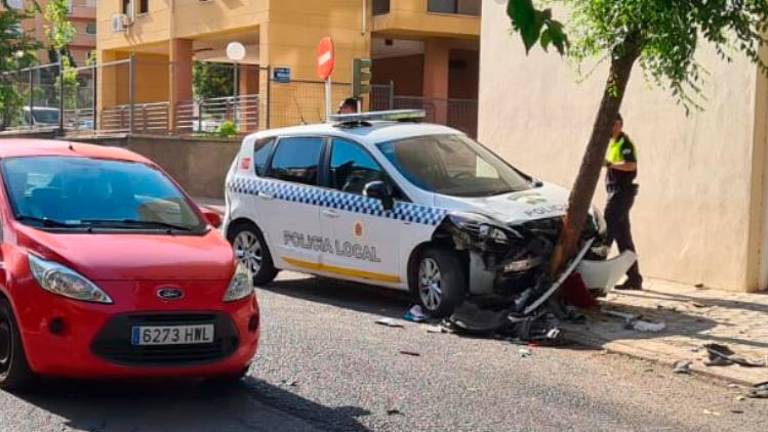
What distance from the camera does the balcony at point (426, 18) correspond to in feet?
95.4

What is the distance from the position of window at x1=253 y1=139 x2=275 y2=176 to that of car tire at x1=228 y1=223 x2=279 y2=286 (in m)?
0.65

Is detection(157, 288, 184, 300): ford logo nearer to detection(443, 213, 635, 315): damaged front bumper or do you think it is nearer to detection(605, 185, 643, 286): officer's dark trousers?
detection(443, 213, 635, 315): damaged front bumper

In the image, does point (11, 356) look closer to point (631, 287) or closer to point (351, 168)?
point (351, 168)

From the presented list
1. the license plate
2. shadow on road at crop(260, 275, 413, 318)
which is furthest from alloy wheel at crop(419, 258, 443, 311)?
the license plate

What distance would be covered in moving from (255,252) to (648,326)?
4607 millimetres

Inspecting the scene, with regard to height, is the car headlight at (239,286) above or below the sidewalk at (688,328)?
above

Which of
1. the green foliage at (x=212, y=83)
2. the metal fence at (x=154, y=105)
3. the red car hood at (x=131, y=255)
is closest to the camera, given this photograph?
the red car hood at (x=131, y=255)

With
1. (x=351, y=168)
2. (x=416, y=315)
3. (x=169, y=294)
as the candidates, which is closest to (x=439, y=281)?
(x=416, y=315)

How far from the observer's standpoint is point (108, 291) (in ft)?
19.9

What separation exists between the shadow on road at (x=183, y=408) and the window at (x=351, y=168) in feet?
Result: 12.6

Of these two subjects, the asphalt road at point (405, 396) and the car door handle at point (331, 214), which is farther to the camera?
the car door handle at point (331, 214)

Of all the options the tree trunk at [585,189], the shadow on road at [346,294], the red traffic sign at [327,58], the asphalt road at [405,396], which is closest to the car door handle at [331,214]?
the shadow on road at [346,294]

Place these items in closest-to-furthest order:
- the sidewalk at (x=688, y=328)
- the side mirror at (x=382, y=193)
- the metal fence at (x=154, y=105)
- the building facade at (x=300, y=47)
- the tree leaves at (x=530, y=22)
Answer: the tree leaves at (x=530, y=22), the sidewalk at (x=688, y=328), the side mirror at (x=382, y=193), the metal fence at (x=154, y=105), the building facade at (x=300, y=47)

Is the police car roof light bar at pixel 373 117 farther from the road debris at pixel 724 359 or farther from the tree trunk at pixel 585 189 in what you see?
the road debris at pixel 724 359
